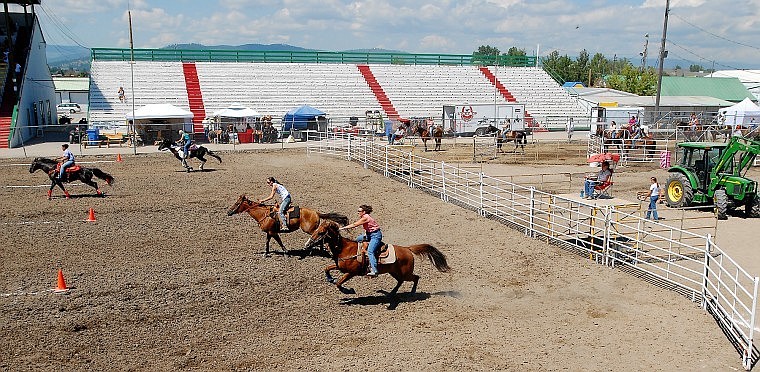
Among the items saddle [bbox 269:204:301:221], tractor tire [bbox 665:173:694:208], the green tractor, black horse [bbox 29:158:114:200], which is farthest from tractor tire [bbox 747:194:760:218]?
black horse [bbox 29:158:114:200]

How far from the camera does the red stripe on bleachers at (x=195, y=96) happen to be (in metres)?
38.4

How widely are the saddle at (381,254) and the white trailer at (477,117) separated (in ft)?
104

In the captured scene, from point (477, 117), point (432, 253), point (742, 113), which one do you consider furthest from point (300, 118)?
point (742, 113)

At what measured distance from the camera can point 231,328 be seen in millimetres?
9047

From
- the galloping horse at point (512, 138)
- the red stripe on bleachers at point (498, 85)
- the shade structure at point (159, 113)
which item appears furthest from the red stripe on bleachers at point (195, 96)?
the red stripe on bleachers at point (498, 85)

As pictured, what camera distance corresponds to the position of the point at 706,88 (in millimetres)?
64750

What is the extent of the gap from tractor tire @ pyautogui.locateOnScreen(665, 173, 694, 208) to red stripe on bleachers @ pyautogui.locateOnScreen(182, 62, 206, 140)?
1065 inches

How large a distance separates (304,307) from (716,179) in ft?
41.6

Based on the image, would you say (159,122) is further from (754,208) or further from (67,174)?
(754,208)

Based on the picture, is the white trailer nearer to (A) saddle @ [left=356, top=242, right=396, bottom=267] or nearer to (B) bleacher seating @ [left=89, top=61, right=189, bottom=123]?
(B) bleacher seating @ [left=89, top=61, right=189, bottom=123]

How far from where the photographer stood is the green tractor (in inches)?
652

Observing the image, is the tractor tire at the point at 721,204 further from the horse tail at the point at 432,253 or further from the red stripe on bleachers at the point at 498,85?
the red stripe on bleachers at the point at 498,85

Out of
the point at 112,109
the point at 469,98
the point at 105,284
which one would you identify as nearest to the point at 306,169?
the point at 105,284

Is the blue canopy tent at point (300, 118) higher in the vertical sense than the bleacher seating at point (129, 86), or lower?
lower
